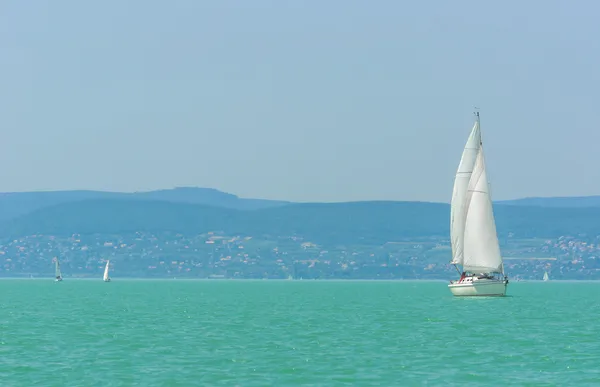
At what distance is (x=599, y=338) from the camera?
72.9 m

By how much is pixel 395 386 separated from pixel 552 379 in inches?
277

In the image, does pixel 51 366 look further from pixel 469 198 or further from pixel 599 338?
pixel 469 198

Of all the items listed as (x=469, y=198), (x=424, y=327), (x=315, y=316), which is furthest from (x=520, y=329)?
(x=469, y=198)

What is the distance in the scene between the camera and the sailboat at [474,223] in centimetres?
12731

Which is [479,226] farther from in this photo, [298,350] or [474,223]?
[298,350]

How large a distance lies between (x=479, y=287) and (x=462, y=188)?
993 centimetres

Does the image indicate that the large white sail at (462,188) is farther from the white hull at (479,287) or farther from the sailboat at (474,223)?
the white hull at (479,287)

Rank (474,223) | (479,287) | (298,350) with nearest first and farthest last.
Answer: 1. (298,350)
2. (479,287)
3. (474,223)

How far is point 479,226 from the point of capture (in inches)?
5049

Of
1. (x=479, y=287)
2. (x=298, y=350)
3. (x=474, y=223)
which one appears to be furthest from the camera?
(x=474, y=223)

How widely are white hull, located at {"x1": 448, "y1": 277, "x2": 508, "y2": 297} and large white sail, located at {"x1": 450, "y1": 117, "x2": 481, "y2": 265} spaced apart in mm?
2528

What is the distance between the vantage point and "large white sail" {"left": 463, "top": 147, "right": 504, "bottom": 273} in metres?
128

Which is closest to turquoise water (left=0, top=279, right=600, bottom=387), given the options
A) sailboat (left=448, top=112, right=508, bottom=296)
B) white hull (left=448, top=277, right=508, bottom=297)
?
white hull (left=448, top=277, right=508, bottom=297)

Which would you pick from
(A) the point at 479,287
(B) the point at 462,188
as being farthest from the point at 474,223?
(A) the point at 479,287
